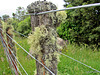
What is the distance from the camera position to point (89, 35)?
5.15 metres

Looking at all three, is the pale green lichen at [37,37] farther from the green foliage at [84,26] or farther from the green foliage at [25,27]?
the green foliage at [25,27]

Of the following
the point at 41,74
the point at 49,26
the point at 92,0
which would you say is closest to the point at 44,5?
the point at 49,26

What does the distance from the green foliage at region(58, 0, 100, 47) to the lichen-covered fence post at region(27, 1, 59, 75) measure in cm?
407

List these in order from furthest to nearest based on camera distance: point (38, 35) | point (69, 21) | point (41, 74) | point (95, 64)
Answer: point (69, 21), point (95, 64), point (41, 74), point (38, 35)

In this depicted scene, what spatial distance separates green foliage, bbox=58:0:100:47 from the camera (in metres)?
4.88

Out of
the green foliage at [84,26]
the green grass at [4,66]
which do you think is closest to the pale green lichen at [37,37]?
the green grass at [4,66]

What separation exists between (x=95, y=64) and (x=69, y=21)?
3.37 meters

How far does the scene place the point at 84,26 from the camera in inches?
207

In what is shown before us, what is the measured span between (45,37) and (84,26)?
456 cm

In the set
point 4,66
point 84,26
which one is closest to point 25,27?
point 84,26

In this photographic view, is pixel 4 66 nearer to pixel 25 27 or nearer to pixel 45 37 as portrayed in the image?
pixel 45 37

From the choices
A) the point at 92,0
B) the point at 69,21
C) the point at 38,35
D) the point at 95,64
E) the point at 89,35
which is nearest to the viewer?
the point at 38,35

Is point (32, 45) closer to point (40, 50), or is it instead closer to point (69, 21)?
point (40, 50)

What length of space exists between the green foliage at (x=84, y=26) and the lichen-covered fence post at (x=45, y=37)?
4.07 meters
